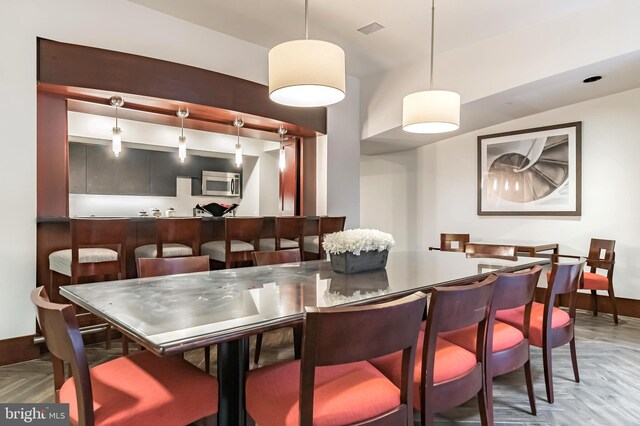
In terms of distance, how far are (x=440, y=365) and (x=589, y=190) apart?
4.10 metres

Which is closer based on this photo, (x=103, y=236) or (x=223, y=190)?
(x=103, y=236)

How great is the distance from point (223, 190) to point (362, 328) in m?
6.03

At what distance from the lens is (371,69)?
5133mm

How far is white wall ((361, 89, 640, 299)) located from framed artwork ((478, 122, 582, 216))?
10 cm

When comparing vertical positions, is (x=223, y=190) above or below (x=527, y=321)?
above

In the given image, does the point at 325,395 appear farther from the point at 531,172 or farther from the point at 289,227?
the point at 531,172

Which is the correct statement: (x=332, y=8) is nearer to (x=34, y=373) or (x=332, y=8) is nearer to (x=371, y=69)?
(x=371, y=69)

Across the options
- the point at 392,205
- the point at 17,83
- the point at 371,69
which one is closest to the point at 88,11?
the point at 17,83

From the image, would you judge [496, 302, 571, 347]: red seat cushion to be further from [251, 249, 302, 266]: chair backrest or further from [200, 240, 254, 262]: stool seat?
[200, 240, 254, 262]: stool seat

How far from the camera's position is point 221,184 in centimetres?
668

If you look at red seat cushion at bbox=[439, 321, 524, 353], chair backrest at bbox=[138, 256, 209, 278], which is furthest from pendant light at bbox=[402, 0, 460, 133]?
chair backrest at bbox=[138, 256, 209, 278]

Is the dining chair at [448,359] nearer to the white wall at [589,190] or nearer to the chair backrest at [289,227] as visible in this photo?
the chair backrest at [289,227]

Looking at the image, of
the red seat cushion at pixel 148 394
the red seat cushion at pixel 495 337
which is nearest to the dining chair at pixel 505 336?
the red seat cushion at pixel 495 337

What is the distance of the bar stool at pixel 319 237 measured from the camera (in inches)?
159
